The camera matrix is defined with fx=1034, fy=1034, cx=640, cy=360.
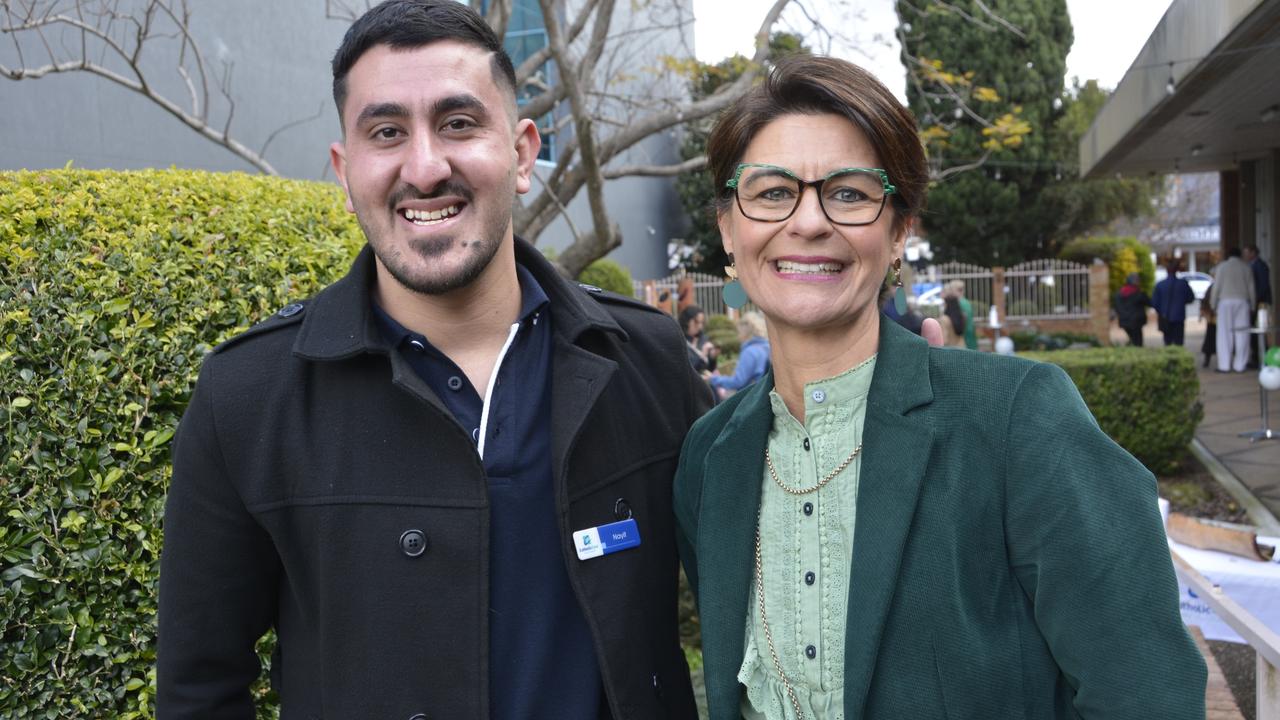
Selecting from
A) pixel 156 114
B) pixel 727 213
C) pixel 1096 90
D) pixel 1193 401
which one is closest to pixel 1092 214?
pixel 1096 90

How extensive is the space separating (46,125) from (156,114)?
1.06 m

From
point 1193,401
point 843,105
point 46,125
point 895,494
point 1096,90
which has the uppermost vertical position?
point 1096,90

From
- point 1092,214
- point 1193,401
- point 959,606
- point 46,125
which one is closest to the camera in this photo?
point 959,606

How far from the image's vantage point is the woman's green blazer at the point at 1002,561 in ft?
5.11

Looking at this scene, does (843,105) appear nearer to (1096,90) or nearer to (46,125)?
(46,125)

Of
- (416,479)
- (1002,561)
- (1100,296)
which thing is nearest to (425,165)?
(416,479)

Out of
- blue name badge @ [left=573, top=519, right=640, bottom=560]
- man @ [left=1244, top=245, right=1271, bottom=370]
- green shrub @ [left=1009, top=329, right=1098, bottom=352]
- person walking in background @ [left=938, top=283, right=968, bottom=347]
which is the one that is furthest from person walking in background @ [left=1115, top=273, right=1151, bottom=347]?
blue name badge @ [left=573, top=519, right=640, bottom=560]

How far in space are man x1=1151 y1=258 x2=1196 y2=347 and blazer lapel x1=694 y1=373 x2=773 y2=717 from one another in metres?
16.9

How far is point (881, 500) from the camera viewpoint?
5.69 ft

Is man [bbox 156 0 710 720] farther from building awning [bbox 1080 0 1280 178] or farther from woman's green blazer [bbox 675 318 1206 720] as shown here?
building awning [bbox 1080 0 1280 178]

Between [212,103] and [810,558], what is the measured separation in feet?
27.4

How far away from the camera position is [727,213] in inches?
81.0

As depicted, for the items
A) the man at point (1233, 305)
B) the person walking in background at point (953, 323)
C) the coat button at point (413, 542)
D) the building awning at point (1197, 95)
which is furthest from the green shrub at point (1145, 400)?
the coat button at point (413, 542)

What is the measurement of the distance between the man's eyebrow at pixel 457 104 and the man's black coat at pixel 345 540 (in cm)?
39
